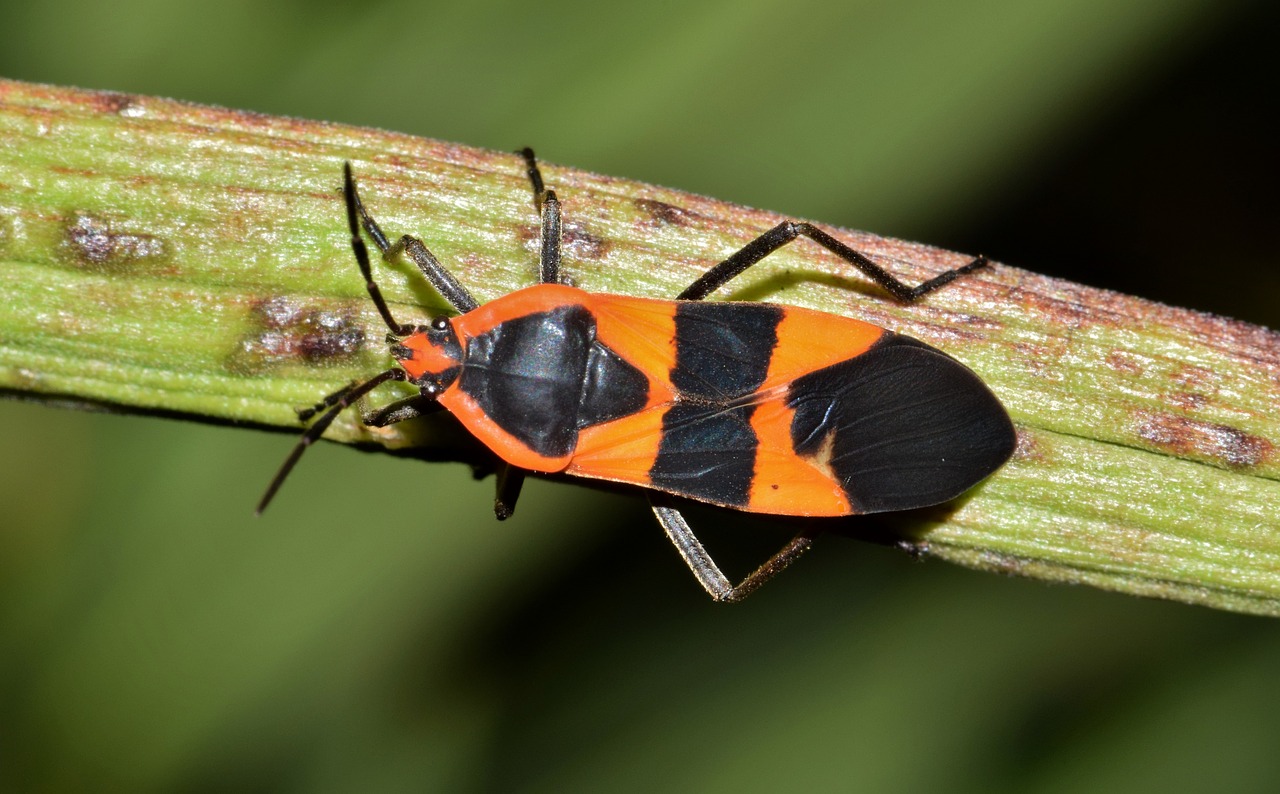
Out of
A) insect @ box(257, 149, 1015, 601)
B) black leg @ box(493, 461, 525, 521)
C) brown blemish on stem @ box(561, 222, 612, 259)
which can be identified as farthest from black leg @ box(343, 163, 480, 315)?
black leg @ box(493, 461, 525, 521)

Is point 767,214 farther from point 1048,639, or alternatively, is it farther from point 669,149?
point 1048,639

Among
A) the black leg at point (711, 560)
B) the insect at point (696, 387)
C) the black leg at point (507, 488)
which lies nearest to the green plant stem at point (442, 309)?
the insect at point (696, 387)

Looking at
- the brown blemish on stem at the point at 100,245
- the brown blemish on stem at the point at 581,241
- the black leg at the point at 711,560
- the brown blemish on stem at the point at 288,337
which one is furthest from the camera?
the black leg at the point at 711,560

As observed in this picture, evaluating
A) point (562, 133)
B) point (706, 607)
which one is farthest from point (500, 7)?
point (706, 607)

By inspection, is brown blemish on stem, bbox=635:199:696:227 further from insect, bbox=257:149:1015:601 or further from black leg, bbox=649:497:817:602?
black leg, bbox=649:497:817:602

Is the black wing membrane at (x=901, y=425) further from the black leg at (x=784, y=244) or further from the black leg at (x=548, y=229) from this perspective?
the black leg at (x=548, y=229)
